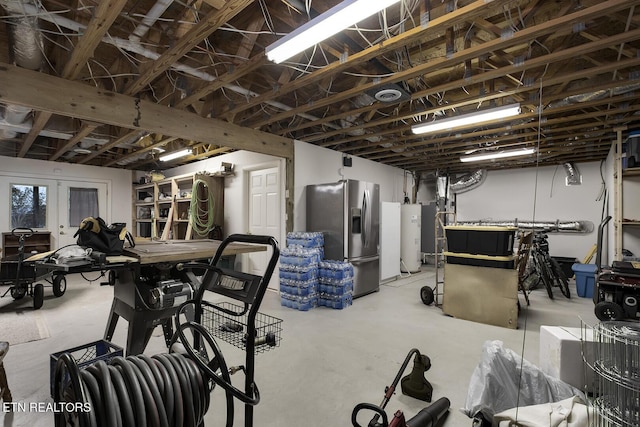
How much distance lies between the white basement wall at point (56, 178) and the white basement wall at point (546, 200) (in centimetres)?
953

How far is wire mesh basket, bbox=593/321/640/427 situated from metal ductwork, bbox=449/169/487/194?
765 centimetres

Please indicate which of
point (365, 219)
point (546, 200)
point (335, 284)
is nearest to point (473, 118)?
point (365, 219)

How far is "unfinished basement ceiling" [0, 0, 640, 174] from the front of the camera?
2.21 m

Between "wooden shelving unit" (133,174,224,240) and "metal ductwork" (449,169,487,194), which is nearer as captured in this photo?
"wooden shelving unit" (133,174,224,240)

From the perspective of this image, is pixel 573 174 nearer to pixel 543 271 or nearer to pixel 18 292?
pixel 543 271

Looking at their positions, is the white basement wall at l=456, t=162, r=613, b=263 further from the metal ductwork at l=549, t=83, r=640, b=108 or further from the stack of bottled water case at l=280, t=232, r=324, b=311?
the stack of bottled water case at l=280, t=232, r=324, b=311

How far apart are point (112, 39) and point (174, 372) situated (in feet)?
8.71

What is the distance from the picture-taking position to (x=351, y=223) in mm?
4816

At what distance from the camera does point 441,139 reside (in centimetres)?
519

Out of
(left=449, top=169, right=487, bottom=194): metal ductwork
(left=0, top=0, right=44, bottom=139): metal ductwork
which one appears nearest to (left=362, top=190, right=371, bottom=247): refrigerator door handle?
(left=0, top=0, right=44, bottom=139): metal ductwork

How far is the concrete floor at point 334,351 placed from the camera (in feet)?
6.82

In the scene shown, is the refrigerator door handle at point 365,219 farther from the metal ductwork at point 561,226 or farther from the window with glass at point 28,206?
the window with glass at point 28,206

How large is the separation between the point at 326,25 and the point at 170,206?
21.7ft

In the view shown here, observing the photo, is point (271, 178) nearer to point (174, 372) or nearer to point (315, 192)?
point (315, 192)
